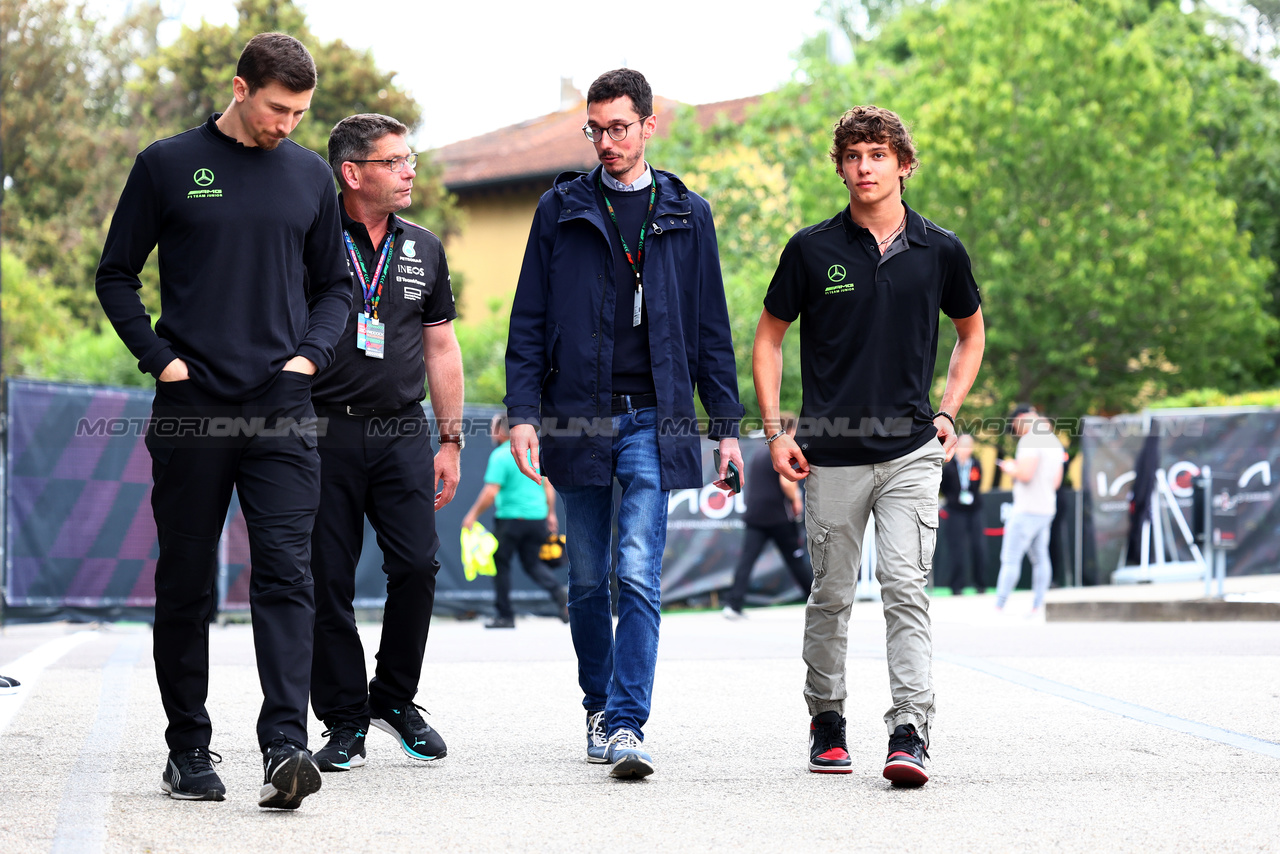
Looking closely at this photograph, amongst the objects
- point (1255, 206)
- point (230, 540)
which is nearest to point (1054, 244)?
point (1255, 206)

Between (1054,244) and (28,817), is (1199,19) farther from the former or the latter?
(28,817)

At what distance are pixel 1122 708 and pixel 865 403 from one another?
2.35 meters

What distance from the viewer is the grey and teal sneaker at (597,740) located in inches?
202

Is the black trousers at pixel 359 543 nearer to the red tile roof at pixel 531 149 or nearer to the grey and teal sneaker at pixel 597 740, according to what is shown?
the grey and teal sneaker at pixel 597 740

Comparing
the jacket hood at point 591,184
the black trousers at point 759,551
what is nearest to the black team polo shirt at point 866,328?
the jacket hood at point 591,184

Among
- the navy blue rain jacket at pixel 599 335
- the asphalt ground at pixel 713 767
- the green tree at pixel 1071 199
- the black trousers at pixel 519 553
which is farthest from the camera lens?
the green tree at pixel 1071 199

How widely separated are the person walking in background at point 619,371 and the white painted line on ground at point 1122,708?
2225mm

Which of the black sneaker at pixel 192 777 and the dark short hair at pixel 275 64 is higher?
the dark short hair at pixel 275 64

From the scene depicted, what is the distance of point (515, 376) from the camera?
5.11 meters

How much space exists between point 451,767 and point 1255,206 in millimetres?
32247

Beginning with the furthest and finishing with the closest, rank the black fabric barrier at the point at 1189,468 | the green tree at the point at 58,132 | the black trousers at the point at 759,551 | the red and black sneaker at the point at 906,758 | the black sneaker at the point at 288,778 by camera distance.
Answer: the green tree at the point at 58,132, the black fabric barrier at the point at 1189,468, the black trousers at the point at 759,551, the red and black sneaker at the point at 906,758, the black sneaker at the point at 288,778

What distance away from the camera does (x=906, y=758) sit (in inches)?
183

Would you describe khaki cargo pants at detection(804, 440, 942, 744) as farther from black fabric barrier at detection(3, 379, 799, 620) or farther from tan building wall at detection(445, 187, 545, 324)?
tan building wall at detection(445, 187, 545, 324)

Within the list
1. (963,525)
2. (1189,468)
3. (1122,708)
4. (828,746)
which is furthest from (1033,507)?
(828,746)
